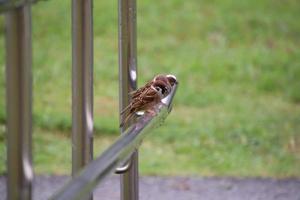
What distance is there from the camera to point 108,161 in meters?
1.75

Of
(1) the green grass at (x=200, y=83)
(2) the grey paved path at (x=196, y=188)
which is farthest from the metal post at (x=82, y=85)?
(1) the green grass at (x=200, y=83)

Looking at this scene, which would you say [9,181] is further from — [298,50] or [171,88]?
[298,50]

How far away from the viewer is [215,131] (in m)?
6.25

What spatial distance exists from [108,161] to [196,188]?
3.38 m

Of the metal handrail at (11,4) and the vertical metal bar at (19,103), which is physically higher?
the metal handrail at (11,4)

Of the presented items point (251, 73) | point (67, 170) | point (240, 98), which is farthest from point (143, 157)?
point (251, 73)

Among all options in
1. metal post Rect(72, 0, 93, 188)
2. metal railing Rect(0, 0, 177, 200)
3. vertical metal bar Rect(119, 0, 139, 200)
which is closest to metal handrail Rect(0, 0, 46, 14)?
metal railing Rect(0, 0, 177, 200)

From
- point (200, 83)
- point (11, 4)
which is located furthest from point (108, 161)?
point (200, 83)

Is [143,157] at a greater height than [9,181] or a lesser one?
lesser

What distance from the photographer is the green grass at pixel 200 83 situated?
228 inches

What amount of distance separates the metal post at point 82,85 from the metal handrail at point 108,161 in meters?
0.15

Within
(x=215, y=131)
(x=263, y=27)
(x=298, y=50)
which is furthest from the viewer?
(x=263, y=27)

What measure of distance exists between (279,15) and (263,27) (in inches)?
18.9

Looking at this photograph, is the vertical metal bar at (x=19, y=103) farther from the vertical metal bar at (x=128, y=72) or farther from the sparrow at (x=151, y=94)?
the vertical metal bar at (x=128, y=72)
